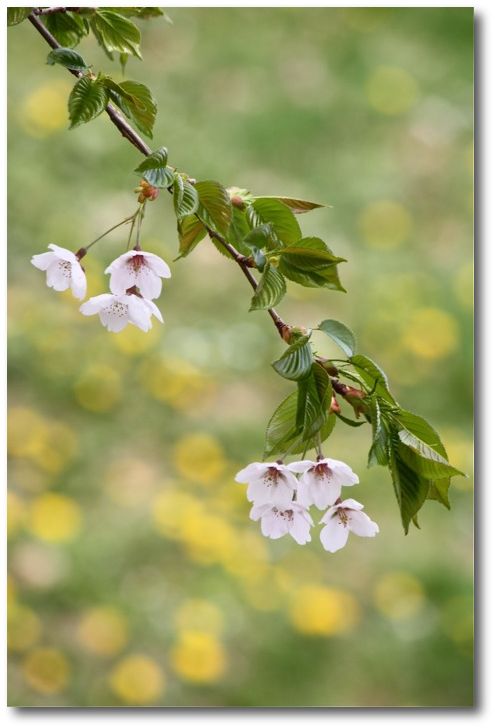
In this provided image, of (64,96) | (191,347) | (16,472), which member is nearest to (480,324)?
(191,347)

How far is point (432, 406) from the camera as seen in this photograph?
2.14 meters

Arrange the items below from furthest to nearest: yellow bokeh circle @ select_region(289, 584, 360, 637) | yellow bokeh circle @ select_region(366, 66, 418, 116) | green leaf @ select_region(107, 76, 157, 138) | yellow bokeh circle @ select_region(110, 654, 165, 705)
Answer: yellow bokeh circle @ select_region(366, 66, 418, 116), yellow bokeh circle @ select_region(289, 584, 360, 637), yellow bokeh circle @ select_region(110, 654, 165, 705), green leaf @ select_region(107, 76, 157, 138)

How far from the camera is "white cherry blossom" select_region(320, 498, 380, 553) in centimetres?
66

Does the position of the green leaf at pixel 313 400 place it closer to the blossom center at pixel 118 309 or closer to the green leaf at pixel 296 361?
the green leaf at pixel 296 361

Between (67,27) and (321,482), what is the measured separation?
0.46m

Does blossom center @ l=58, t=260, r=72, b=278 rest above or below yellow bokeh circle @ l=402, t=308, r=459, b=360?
below

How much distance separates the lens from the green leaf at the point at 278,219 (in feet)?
2.10

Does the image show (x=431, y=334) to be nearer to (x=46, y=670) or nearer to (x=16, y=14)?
(x=46, y=670)

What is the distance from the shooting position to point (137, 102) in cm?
67

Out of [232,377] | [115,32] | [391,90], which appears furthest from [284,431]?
[391,90]

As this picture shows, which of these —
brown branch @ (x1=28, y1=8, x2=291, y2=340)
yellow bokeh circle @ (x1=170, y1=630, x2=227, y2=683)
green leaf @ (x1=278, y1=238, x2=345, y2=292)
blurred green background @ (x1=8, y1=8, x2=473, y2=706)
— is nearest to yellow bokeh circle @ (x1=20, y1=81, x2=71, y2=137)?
blurred green background @ (x1=8, y1=8, x2=473, y2=706)

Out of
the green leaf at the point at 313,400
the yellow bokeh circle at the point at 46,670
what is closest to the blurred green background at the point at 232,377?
the yellow bokeh circle at the point at 46,670

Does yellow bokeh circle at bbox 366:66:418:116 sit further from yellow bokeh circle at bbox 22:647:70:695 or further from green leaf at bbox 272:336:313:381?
green leaf at bbox 272:336:313:381

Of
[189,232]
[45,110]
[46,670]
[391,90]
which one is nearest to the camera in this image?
[189,232]
